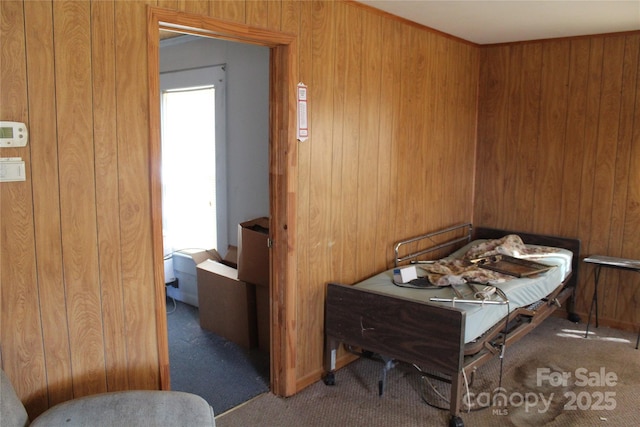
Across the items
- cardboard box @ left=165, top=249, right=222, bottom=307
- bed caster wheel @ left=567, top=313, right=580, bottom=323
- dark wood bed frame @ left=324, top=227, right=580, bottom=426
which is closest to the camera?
dark wood bed frame @ left=324, top=227, right=580, bottom=426

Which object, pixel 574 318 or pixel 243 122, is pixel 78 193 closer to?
pixel 243 122

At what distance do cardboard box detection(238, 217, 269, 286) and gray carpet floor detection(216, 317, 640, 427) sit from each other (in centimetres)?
82

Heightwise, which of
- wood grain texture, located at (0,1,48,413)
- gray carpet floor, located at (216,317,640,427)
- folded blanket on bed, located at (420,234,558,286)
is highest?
wood grain texture, located at (0,1,48,413)

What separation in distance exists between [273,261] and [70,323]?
3.98 feet

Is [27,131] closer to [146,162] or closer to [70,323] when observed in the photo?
[146,162]

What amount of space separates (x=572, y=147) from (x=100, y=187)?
3746 mm

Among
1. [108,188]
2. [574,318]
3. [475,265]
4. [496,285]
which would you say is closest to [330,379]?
[496,285]

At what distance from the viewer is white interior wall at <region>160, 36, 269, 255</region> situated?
402cm

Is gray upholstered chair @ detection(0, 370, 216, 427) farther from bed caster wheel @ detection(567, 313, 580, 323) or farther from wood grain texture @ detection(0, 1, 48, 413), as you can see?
bed caster wheel @ detection(567, 313, 580, 323)

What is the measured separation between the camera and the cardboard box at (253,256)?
360 centimetres

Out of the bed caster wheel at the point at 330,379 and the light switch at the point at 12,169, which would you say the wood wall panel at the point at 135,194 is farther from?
the bed caster wheel at the point at 330,379

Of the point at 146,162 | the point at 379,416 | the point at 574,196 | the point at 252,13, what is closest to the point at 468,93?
the point at 574,196

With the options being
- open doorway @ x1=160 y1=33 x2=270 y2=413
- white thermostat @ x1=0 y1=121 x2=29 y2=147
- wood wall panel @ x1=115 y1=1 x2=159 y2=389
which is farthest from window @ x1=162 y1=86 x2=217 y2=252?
white thermostat @ x1=0 y1=121 x2=29 y2=147

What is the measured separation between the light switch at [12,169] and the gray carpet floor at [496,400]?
5.47 ft
